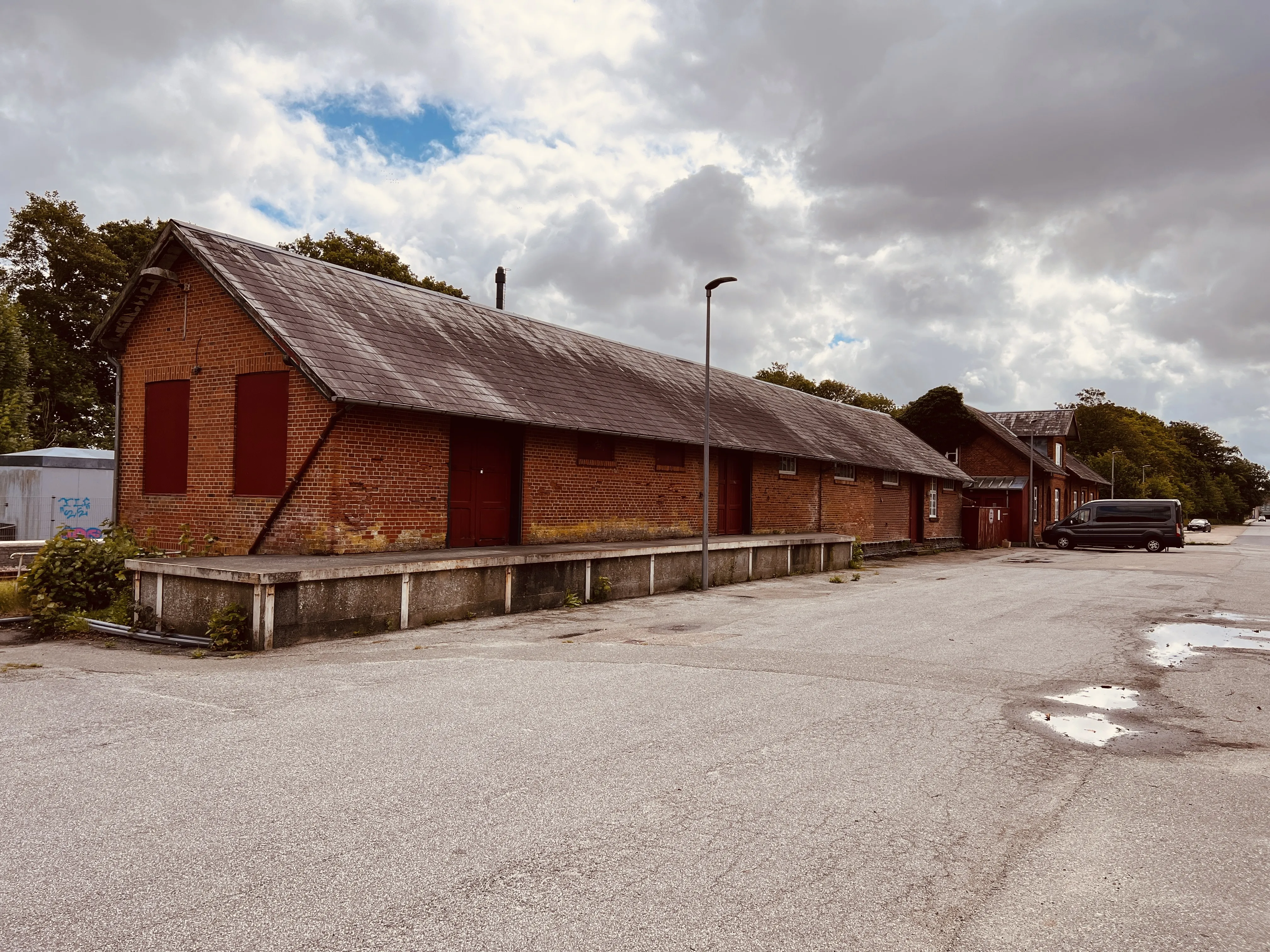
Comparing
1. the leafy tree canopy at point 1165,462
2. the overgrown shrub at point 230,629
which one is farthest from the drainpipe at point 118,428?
the leafy tree canopy at point 1165,462

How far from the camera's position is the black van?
32.9 m

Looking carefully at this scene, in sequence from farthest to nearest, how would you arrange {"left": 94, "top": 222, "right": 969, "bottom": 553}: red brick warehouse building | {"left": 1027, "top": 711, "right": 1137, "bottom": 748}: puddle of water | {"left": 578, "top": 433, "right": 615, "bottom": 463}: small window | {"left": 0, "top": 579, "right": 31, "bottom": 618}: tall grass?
1. {"left": 578, "top": 433, "right": 615, "bottom": 463}: small window
2. {"left": 94, "top": 222, "right": 969, "bottom": 553}: red brick warehouse building
3. {"left": 0, "top": 579, "right": 31, "bottom": 618}: tall grass
4. {"left": 1027, "top": 711, "right": 1137, "bottom": 748}: puddle of water

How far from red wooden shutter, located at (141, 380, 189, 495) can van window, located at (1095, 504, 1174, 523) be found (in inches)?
1304

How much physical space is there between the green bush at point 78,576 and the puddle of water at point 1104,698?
1079cm

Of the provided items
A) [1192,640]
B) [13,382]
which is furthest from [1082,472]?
[13,382]

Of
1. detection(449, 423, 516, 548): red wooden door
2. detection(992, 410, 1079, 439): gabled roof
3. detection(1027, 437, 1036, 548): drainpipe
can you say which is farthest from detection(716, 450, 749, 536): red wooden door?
detection(992, 410, 1079, 439): gabled roof

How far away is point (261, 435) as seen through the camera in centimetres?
1323

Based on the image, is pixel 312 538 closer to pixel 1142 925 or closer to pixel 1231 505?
pixel 1142 925

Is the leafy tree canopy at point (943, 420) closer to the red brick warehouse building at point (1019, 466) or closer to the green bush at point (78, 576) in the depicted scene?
the red brick warehouse building at point (1019, 466)

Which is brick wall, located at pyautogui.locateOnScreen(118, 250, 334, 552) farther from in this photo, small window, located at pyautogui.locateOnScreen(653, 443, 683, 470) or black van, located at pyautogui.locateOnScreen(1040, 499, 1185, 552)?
black van, located at pyautogui.locateOnScreen(1040, 499, 1185, 552)

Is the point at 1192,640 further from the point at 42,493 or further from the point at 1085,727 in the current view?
the point at 42,493

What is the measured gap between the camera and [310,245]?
33.8 m

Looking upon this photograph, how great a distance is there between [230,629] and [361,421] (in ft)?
14.1

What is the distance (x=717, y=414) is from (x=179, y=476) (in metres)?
12.7
